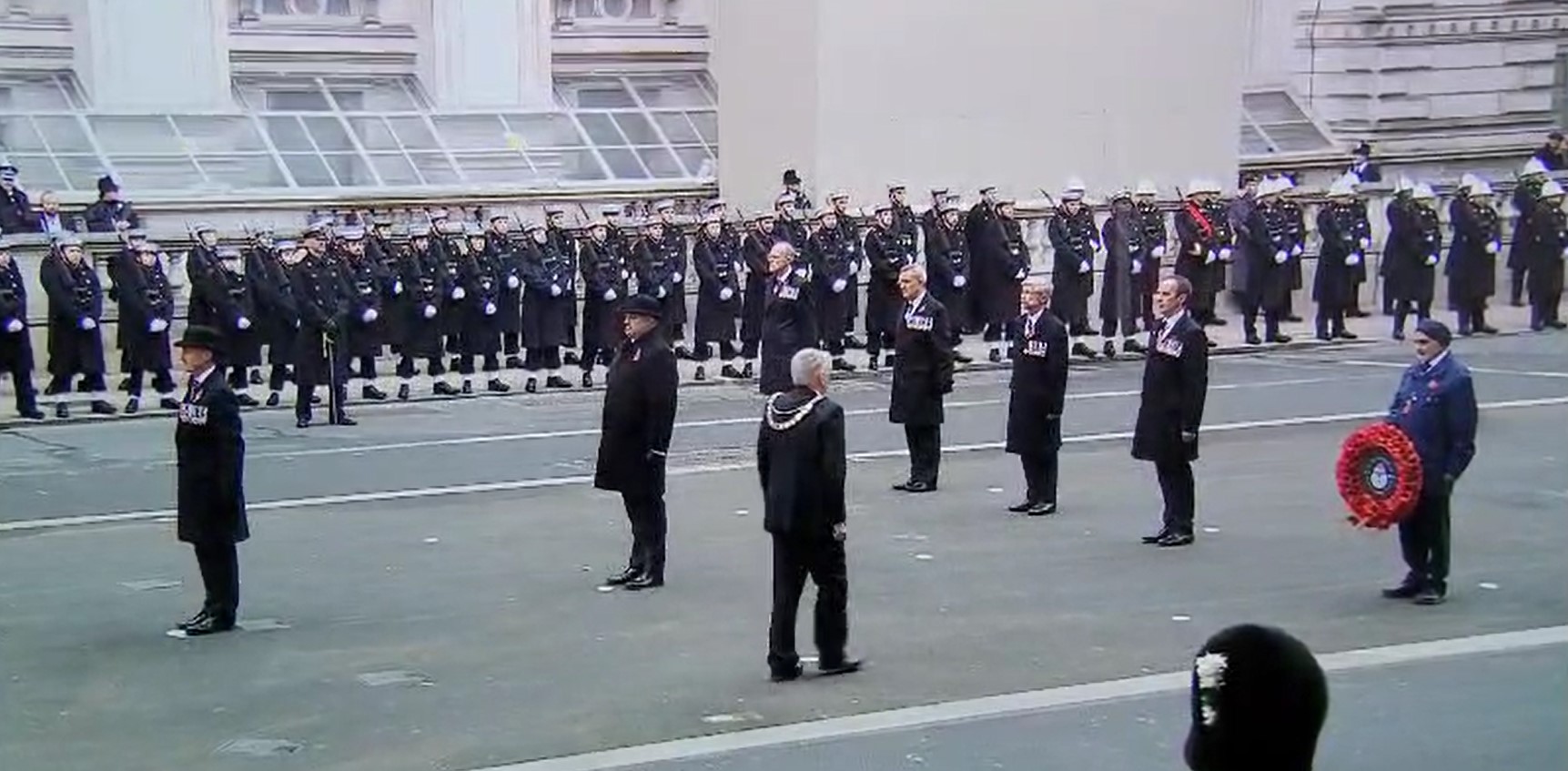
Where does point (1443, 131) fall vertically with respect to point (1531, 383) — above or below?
above

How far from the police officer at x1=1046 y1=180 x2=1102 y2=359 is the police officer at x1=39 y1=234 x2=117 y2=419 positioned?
10.8m

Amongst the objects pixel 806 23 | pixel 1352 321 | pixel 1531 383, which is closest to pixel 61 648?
pixel 1531 383

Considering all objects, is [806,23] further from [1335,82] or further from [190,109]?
[1335,82]

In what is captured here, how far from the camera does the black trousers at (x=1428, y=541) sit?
11500 millimetres

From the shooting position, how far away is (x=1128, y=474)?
16.6 metres

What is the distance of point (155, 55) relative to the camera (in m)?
30.0

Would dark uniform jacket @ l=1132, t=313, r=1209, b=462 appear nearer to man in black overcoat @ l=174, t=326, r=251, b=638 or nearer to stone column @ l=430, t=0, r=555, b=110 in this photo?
man in black overcoat @ l=174, t=326, r=251, b=638

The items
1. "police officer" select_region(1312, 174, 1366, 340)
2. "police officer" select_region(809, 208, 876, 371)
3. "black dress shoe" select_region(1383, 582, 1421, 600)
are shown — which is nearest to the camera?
"black dress shoe" select_region(1383, 582, 1421, 600)

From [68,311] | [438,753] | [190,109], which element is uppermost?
[190,109]

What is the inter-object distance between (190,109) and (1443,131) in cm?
2083

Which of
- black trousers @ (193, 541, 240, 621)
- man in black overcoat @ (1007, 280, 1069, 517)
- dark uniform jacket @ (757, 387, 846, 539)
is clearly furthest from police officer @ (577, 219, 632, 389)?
dark uniform jacket @ (757, 387, 846, 539)

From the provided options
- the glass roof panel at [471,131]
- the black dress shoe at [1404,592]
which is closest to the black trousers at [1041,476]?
the black dress shoe at [1404,592]

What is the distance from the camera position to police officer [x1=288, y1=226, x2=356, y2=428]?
65.3ft

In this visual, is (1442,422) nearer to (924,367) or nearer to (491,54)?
(924,367)
